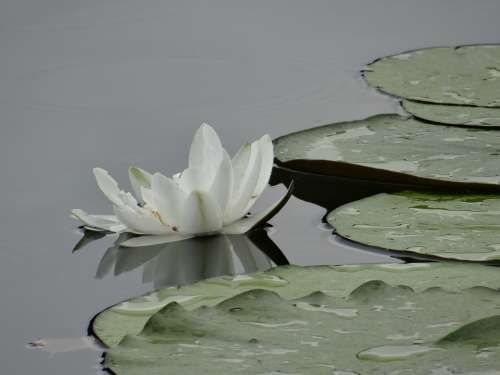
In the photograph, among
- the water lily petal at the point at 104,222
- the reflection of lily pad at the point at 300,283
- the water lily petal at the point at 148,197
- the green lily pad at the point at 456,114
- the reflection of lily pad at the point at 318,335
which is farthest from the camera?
the green lily pad at the point at 456,114

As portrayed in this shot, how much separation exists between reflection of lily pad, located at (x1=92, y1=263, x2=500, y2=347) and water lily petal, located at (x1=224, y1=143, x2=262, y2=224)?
0.96ft

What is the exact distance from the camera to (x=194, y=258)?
2207 mm

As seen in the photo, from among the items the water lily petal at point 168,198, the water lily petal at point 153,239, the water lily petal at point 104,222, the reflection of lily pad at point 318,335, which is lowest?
the reflection of lily pad at point 318,335

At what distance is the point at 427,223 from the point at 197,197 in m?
0.44

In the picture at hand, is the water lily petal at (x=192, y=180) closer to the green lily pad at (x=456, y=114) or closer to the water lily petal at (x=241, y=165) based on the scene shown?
the water lily petal at (x=241, y=165)

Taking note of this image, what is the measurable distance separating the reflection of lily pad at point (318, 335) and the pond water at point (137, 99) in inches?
5.4

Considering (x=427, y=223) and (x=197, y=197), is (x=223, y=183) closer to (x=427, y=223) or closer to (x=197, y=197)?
(x=197, y=197)

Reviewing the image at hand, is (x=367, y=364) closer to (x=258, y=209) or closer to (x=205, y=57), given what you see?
(x=258, y=209)

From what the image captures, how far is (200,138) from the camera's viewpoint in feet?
7.63

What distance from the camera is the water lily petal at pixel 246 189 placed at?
7.52 ft

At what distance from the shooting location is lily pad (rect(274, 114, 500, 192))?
249 centimetres

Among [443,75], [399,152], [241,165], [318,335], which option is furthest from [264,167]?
[443,75]

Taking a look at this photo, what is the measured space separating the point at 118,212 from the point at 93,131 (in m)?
0.78

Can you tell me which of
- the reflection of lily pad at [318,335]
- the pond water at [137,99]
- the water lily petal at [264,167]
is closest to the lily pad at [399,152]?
the pond water at [137,99]
